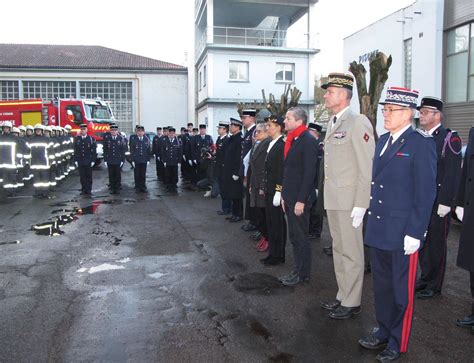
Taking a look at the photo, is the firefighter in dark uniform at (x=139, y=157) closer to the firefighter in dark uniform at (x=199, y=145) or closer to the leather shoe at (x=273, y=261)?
the firefighter in dark uniform at (x=199, y=145)

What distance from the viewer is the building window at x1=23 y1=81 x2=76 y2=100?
4047cm

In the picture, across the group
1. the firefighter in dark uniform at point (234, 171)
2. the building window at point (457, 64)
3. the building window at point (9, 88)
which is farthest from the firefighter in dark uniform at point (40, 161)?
the building window at point (9, 88)

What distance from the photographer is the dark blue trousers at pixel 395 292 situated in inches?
145

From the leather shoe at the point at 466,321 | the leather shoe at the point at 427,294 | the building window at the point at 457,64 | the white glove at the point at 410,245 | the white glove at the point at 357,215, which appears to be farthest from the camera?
the building window at the point at 457,64

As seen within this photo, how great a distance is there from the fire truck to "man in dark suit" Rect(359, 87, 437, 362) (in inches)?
835

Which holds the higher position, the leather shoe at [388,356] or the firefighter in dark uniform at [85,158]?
the firefighter in dark uniform at [85,158]

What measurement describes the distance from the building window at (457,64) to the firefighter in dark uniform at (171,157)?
36.6 ft

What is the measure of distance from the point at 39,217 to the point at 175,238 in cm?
376

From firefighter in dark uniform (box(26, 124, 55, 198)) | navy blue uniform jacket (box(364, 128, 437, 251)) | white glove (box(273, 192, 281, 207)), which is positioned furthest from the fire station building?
navy blue uniform jacket (box(364, 128, 437, 251))

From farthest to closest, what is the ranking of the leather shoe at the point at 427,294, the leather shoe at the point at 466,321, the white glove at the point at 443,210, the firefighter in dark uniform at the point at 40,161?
1. the firefighter in dark uniform at the point at 40,161
2. the leather shoe at the point at 427,294
3. the white glove at the point at 443,210
4. the leather shoe at the point at 466,321

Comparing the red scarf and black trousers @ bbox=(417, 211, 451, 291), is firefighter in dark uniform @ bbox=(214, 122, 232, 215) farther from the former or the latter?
black trousers @ bbox=(417, 211, 451, 291)

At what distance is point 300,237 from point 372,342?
1.76 m

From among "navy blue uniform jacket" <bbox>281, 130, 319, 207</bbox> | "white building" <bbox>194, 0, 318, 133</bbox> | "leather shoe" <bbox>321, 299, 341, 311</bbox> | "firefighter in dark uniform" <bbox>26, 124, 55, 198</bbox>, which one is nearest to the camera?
"leather shoe" <bbox>321, 299, 341, 311</bbox>

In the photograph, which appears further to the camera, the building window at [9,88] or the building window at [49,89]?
the building window at [49,89]
